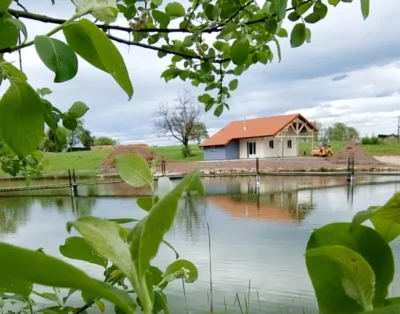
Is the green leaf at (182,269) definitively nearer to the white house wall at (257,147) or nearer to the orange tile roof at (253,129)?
the orange tile roof at (253,129)

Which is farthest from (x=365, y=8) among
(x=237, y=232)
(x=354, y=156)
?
(x=354, y=156)

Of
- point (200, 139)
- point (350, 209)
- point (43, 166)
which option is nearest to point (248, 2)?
point (43, 166)

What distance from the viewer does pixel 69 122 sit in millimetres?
468

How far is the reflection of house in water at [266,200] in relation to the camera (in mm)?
4988

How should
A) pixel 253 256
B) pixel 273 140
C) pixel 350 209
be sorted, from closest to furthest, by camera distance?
pixel 253 256
pixel 350 209
pixel 273 140

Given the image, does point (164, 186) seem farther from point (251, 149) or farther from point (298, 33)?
point (251, 149)

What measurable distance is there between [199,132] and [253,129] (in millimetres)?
2335

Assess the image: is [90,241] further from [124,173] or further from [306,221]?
[306,221]

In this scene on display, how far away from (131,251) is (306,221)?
4407 mm

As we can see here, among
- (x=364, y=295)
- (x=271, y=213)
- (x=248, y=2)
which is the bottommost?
(x=271, y=213)

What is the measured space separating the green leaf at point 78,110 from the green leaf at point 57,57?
29cm

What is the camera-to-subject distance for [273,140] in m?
14.6

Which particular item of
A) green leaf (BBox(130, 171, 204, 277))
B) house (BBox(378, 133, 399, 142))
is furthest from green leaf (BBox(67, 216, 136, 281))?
house (BBox(378, 133, 399, 142))

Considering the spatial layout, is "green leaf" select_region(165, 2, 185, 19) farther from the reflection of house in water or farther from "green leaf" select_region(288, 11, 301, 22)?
the reflection of house in water
